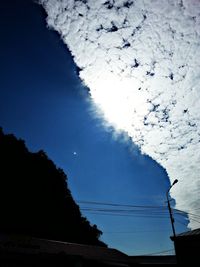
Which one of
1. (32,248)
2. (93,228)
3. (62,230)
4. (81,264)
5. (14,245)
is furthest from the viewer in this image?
(93,228)

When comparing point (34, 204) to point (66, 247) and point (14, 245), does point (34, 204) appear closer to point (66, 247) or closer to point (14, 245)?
point (66, 247)

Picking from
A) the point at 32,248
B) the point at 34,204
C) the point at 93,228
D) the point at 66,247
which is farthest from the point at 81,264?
the point at 93,228

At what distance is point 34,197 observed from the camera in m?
34.4

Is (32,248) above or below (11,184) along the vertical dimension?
below

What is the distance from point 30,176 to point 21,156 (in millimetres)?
2756

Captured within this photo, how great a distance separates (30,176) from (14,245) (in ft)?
60.5

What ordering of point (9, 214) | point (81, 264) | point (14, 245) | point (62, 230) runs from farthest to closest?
1. point (62, 230)
2. point (9, 214)
3. point (81, 264)
4. point (14, 245)

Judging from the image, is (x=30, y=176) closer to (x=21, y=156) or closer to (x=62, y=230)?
(x=21, y=156)

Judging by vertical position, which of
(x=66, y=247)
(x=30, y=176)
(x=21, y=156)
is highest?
(x=21, y=156)

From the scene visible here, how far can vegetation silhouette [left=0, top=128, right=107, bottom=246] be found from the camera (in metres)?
31.3

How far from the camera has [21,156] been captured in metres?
34.8

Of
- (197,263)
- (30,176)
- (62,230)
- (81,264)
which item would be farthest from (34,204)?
(197,263)

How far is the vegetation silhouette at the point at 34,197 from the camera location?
3134 cm

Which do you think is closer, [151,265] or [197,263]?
[197,263]
